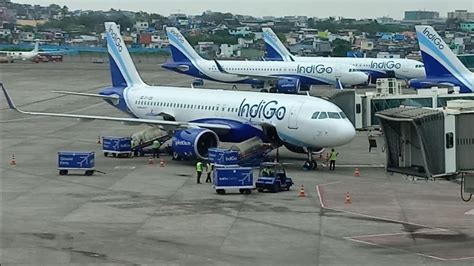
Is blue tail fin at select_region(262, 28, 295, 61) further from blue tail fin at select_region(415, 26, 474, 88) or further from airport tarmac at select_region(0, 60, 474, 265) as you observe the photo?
airport tarmac at select_region(0, 60, 474, 265)

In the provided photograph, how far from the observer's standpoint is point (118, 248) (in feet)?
99.5

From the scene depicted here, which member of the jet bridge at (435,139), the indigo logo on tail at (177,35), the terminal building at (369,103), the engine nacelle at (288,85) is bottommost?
the engine nacelle at (288,85)

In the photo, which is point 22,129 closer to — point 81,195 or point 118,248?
point 81,195

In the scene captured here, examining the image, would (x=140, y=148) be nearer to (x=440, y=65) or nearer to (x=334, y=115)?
(x=334, y=115)

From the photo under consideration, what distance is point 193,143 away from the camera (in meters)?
50.0

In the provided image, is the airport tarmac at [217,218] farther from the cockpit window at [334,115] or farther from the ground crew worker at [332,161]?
the cockpit window at [334,115]

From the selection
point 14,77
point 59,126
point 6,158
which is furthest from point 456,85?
point 14,77

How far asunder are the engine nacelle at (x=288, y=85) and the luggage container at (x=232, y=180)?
58028mm

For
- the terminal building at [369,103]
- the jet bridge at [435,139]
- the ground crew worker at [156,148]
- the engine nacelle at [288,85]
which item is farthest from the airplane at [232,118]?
the engine nacelle at [288,85]

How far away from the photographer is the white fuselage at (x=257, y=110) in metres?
47.7

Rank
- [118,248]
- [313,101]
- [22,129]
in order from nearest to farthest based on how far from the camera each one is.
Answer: [118,248] → [313,101] → [22,129]

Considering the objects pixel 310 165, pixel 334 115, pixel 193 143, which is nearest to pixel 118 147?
pixel 193 143

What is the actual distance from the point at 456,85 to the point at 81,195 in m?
38.6

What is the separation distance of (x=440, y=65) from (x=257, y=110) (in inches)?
1035
